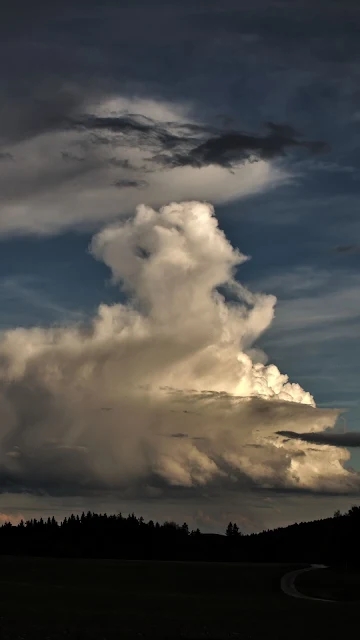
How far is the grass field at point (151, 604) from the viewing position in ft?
206

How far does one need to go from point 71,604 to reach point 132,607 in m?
6.34

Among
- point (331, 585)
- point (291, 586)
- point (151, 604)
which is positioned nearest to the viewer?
point (151, 604)

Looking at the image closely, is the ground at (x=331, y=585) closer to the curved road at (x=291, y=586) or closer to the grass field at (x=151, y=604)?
the curved road at (x=291, y=586)

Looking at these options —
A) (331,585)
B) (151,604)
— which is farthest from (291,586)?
(151,604)

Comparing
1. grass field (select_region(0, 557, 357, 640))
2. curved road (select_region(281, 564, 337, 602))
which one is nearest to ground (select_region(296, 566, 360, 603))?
curved road (select_region(281, 564, 337, 602))

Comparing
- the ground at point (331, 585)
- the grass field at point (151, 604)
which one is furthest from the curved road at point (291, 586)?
the grass field at point (151, 604)

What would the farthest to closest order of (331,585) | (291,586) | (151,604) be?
(291,586)
(331,585)
(151,604)

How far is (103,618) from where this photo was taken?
70188 millimetres

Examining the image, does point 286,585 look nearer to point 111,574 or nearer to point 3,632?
point 111,574

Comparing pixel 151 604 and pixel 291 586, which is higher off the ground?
pixel 291 586

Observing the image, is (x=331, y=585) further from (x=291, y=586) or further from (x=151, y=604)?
(x=151, y=604)

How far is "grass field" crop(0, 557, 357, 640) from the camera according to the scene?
2467 inches

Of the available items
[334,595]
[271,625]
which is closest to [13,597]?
[271,625]

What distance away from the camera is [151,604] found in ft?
289
